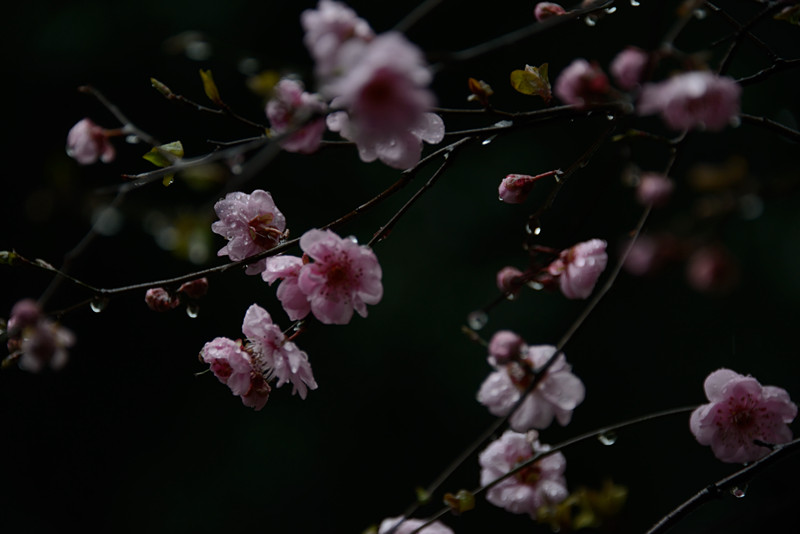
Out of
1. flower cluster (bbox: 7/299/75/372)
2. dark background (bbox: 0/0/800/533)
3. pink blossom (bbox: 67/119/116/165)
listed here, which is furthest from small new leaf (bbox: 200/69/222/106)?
dark background (bbox: 0/0/800/533)

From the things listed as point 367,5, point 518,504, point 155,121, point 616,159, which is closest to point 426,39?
point 367,5

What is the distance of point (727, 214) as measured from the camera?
0.91 ft

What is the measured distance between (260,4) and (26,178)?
0.82 metres

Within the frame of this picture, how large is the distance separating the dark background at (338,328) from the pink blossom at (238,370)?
1.47 meters

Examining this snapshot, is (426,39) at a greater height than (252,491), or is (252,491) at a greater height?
(426,39)

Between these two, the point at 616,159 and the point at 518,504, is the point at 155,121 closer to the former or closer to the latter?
the point at 518,504

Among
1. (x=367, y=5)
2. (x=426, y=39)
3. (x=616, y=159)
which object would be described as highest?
(x=616, y=159)

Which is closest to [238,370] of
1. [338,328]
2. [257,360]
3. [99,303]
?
[257,360]

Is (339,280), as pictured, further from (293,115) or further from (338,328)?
(338,328)

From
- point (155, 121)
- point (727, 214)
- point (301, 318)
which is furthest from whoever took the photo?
point (155, 121)

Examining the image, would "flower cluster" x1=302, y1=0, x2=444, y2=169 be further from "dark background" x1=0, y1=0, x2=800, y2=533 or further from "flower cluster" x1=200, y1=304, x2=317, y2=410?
"dark background" x1=0, y1=0, x2=800, y2=533

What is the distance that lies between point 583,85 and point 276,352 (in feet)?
0.92

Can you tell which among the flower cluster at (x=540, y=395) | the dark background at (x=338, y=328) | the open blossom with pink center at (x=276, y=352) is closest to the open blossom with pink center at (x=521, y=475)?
the flower cluster at (x=540, y=395)

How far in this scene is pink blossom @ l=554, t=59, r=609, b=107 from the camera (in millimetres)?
366
